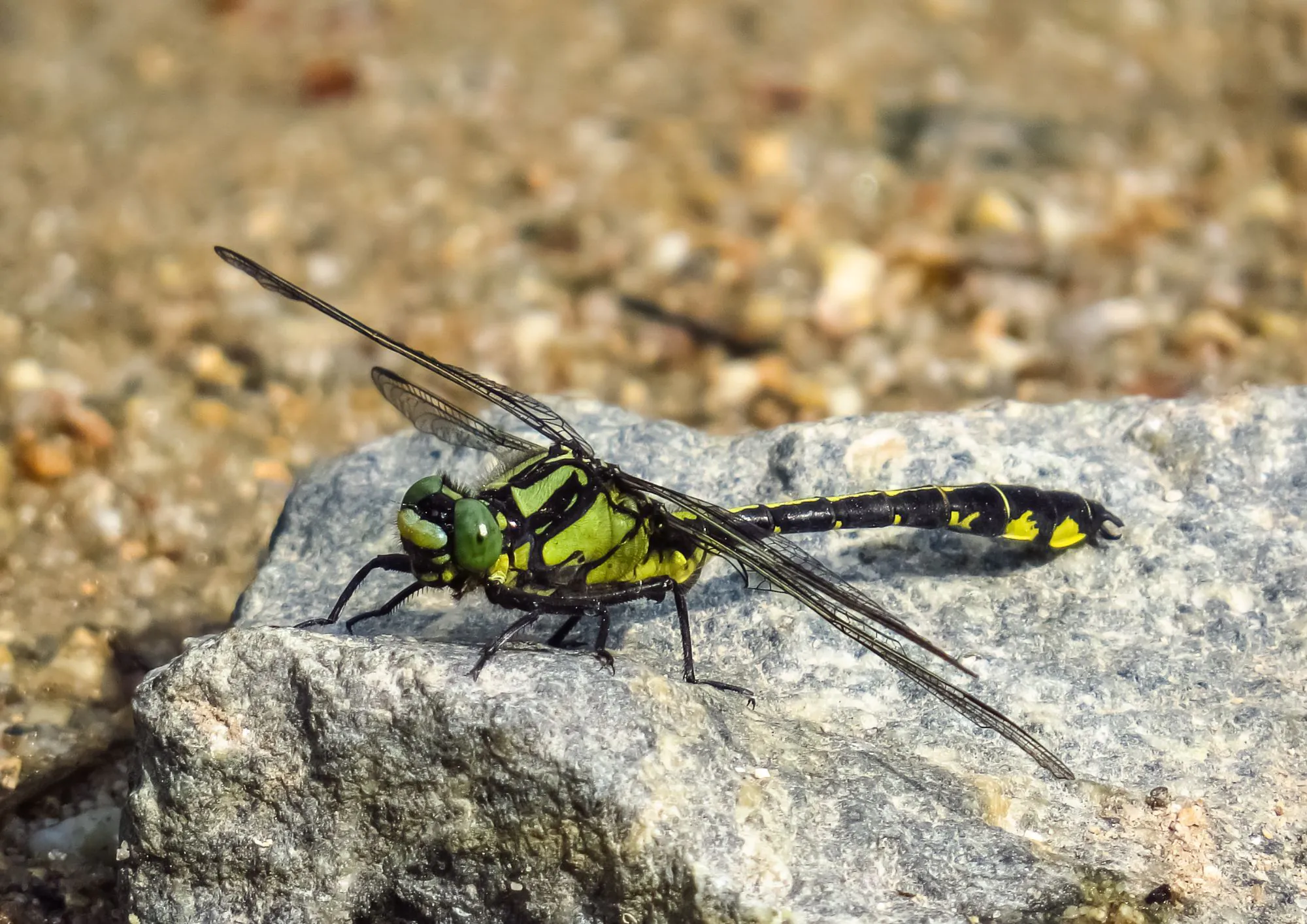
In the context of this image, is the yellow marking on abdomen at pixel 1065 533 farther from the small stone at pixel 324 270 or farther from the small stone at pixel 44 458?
the small stone at pixel 324 270

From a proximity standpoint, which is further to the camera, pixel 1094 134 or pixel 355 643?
pixel 1094 134

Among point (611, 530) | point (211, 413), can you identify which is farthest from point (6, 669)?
point (611, 530)

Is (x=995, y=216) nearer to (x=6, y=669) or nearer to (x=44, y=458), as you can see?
(x=44, y=458)

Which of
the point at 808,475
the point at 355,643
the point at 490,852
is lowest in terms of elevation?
the point at 490,852

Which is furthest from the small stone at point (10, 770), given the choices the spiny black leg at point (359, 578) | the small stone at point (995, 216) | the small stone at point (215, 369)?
the small stone at point (995, 216)

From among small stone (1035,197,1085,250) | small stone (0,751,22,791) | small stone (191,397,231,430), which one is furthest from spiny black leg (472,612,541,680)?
small stone (1035,197,1085,250)

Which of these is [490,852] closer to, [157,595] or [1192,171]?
[157,595]

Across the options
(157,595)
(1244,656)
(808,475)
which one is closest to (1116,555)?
(1244,656)
